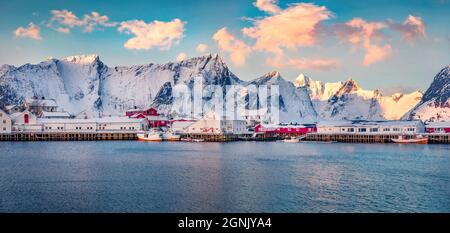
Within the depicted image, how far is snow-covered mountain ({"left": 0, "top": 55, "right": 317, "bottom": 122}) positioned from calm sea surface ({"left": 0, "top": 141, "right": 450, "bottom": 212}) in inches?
4520

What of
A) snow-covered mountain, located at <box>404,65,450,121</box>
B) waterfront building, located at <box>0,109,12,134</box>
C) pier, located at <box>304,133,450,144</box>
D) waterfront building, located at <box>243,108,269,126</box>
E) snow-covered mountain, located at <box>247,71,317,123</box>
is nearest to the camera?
pier, located at <box>304,133,450,144</box>

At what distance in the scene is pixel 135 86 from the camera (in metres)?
176

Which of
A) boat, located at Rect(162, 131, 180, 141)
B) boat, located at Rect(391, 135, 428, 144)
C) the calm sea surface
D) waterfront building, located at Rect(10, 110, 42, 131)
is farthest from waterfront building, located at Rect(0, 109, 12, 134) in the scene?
boat, located at Rect(391, 135, 428, 144)

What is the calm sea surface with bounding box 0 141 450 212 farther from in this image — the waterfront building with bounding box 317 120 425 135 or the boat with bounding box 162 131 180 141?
the boat with bounding box 162 131 180 141

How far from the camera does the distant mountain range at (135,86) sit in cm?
14838

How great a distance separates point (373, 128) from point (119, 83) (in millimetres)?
117539

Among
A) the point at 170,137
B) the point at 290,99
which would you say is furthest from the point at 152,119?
the point at 290,99

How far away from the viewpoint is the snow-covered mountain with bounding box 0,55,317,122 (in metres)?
148

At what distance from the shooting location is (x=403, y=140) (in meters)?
69.7

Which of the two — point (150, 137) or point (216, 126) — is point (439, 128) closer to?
point (216, 126)

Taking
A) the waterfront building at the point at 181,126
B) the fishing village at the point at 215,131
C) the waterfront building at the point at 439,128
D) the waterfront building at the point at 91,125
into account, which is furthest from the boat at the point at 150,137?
the waterfront building at the point at 439,128
